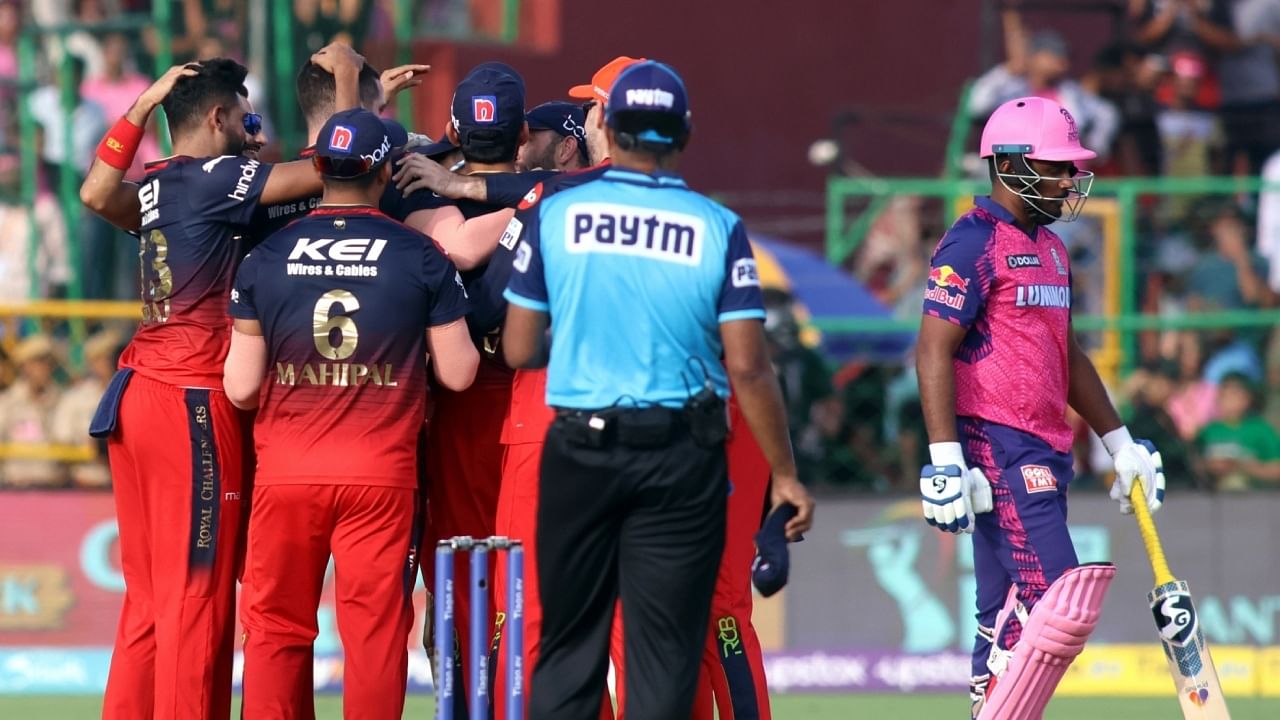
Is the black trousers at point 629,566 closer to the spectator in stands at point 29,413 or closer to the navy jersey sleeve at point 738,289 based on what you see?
the navy jersey sleeve at point 738,289

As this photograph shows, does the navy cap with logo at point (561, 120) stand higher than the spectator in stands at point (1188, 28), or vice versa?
the spectator in stands at point (1188, 28)

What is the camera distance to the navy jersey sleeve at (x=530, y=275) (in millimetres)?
5770

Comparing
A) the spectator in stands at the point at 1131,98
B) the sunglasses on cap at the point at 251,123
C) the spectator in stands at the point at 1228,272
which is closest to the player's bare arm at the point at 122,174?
the sunglasses on cap at the point at 251,123

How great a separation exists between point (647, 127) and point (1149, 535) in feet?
8.10

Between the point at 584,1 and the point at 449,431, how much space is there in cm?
1082

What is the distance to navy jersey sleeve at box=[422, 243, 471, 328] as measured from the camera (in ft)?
21.7

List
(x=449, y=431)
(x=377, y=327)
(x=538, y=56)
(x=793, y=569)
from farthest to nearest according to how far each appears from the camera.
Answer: (x=538, y=56), (x=793, y=569), (x=449, y=431), (x=377, y=327)

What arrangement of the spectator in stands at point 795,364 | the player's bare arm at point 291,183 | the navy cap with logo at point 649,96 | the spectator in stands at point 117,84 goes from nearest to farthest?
the navy cap with logo at point 649,96 → the player's bare arm at point 291,183 → the spectator in stands at point 795,364 → the spectator in stands at point 117,84

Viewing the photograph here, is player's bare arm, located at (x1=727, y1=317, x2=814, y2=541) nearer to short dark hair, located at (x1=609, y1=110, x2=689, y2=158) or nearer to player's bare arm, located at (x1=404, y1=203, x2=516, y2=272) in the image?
short dark hair, located at (x1=609, y1=110, x2=689, y2=158)

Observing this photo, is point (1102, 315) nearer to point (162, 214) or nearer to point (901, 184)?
point (901, 184)

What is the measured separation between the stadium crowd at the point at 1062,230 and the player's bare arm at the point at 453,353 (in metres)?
4.66

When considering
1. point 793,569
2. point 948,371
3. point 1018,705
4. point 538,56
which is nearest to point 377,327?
point 948,371

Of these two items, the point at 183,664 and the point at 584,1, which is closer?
the point at 183,664

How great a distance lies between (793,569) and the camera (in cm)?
1112
